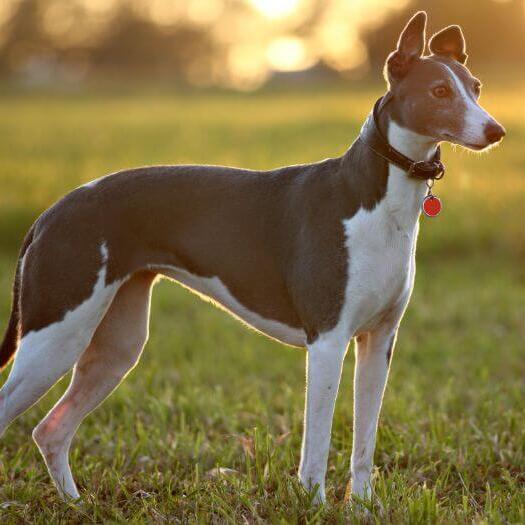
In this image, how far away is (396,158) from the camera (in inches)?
156

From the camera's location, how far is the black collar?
397 centimetres

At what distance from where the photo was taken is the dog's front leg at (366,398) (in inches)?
174

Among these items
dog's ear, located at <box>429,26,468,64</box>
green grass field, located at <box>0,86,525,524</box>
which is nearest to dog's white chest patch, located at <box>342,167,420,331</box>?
dog's ear, located at <box>429,26,468,64</box>

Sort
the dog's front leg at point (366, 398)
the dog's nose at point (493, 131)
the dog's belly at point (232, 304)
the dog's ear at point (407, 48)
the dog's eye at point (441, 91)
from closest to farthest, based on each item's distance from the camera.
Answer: the dog's nose at point (493, 131) < the dog's eye at point (441, 91) < the dog's ear at point (407, 48) < the dog's belly at point (232, 304) < the dog's front leg at point (366, 398)

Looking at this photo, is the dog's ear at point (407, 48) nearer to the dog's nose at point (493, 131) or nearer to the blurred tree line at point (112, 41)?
the dog's nose at point (493, 131)

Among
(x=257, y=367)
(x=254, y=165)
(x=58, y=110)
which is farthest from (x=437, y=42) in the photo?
(x=58, y=110)

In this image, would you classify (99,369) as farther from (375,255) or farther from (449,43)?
(449,43)

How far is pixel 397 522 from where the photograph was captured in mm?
3914

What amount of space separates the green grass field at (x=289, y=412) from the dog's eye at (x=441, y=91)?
1732 millimetres

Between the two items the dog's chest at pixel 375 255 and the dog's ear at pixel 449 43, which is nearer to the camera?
the dog's chest at pixel 375 255

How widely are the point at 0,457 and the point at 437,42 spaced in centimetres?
331

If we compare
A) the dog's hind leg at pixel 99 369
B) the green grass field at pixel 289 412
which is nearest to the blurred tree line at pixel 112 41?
the green grass field at pixel 289 412

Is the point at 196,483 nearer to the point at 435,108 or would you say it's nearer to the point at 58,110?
the point at 435,108

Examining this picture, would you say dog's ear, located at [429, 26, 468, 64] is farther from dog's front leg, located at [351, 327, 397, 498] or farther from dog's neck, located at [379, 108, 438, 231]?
dog's front leg, located at [351, 327, 397, 498]
